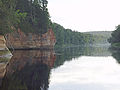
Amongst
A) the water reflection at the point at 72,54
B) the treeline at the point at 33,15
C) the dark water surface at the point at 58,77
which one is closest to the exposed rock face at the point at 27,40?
the treeline at the point at 33,15

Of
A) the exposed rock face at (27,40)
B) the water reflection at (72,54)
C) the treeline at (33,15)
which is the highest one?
the treeline at (33,15)

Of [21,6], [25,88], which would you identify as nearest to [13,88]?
[25,88]

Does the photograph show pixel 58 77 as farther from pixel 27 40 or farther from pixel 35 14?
pixel 35 14

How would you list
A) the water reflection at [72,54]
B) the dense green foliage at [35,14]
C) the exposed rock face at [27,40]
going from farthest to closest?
the dense green foliage at [35,14] → the exposed rock face at [27,40] → the water reflection at [72,54]

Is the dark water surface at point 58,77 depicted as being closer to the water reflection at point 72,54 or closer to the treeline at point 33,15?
the water reflection at point 72,54

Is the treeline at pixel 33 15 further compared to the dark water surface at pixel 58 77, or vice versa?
the treeline at pixel 33 15

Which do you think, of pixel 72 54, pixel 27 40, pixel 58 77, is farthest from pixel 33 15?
pixel 58 77

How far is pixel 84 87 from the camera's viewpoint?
15.8 meters

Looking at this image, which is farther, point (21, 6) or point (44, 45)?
point (44, 45)

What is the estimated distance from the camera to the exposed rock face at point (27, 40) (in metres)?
75.8

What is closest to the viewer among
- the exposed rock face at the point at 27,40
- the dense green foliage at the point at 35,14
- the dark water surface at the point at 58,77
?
the dark water surface at the point at 58,77

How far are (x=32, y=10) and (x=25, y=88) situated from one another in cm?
8389

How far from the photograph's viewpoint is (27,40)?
8350 cm

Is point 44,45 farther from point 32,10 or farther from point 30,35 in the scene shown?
point 32,10
